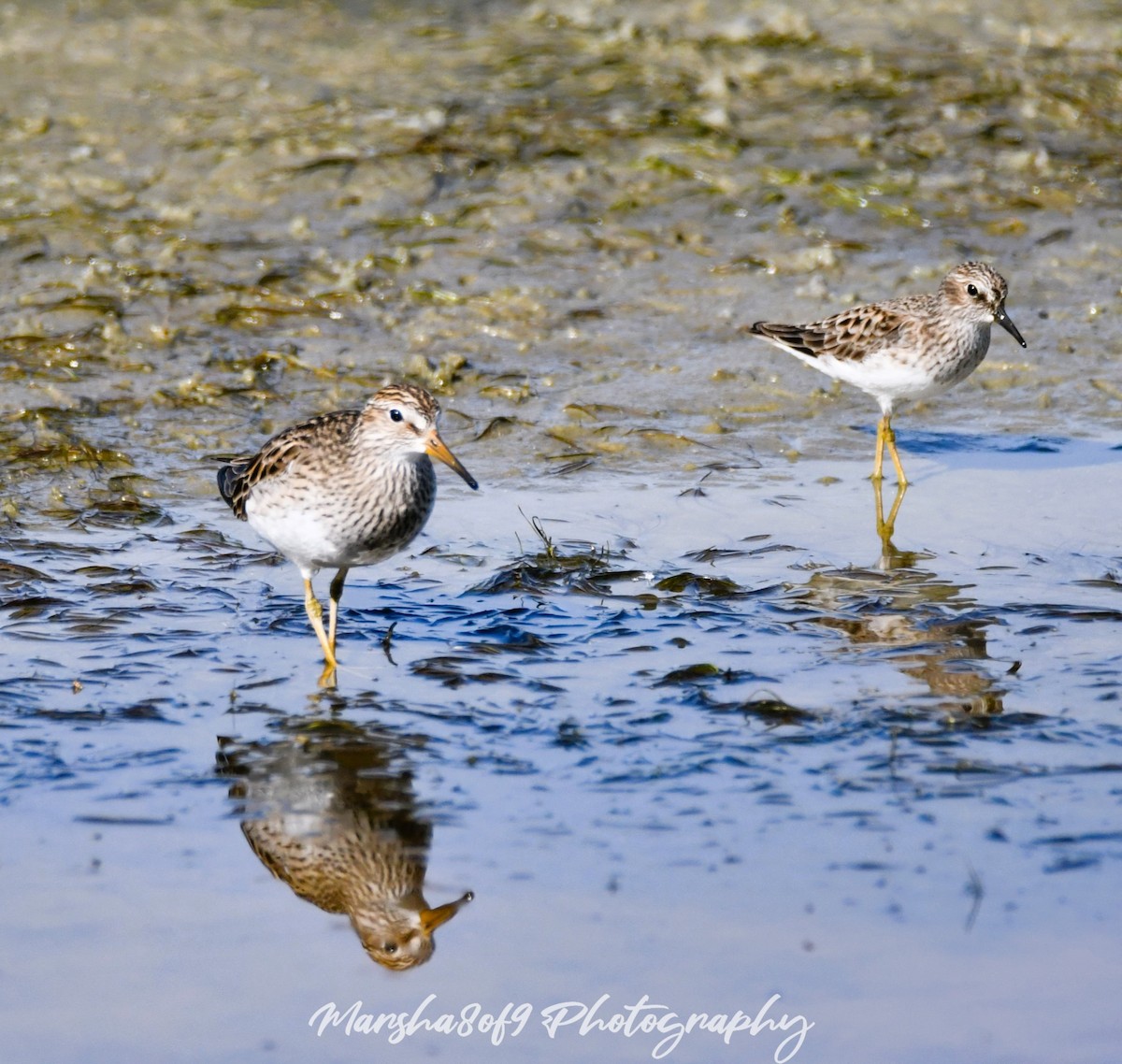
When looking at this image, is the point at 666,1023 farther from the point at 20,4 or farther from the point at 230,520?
the point at 20,4

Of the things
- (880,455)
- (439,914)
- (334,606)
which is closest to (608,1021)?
(439,914)

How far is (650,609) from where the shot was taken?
867 centimetres

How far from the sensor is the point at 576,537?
9727mm

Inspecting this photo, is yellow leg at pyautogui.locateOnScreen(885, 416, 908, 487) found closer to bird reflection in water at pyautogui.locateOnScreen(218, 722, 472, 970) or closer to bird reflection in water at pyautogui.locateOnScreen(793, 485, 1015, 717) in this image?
bird reflection in water at pyautogui.locateOnScreen(793, 485, 1015, 717)

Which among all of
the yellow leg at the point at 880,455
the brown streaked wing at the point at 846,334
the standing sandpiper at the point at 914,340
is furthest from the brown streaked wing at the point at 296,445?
the brown streaked wing at the point at 846,334

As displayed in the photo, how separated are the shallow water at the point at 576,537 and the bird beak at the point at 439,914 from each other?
0.05m

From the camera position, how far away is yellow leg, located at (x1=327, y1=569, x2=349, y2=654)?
805cm

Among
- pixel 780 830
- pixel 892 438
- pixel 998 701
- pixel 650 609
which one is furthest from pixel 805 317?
pixel 780 830

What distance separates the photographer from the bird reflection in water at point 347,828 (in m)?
5.73

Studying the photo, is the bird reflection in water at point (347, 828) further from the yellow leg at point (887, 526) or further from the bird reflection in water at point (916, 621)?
the yellow leg at point (887, 526)

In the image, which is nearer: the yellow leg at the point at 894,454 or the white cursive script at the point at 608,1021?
the white cursive script at the point at 608,1021

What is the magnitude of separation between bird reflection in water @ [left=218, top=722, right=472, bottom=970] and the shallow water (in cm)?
3

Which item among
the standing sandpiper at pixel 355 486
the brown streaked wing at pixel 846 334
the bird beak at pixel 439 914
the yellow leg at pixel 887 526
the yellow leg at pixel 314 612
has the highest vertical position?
the standing sandpiper at pixel 355 486

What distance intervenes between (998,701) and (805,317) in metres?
6.28
